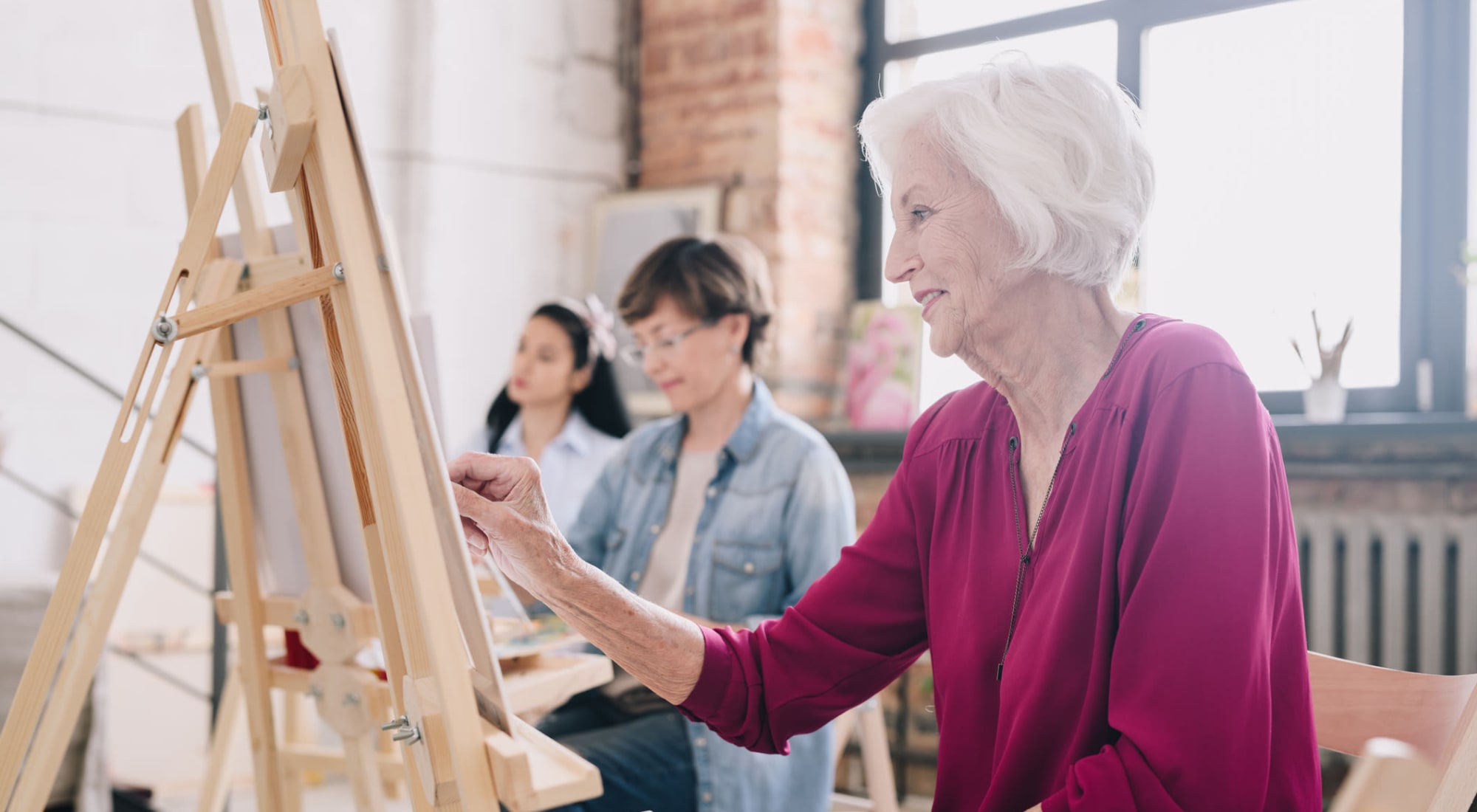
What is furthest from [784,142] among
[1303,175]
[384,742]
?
[384,742]

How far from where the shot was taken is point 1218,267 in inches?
126

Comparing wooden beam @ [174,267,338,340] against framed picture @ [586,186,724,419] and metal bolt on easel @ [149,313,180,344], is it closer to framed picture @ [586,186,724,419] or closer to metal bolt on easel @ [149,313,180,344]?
metal bolt on easel @ [149,313,180,344]

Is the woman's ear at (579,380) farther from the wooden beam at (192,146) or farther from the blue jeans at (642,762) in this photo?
the wooden beam at (192,146)

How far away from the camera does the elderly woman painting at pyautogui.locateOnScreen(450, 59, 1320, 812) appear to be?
0.96 metres

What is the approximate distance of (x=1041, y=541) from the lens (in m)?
1.15

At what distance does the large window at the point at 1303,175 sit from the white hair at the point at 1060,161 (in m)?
1.69

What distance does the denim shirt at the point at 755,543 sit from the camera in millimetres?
1828

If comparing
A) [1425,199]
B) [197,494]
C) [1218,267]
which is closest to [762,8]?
[1218,267]

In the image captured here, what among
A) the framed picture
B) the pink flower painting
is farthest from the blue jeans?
the framed picture

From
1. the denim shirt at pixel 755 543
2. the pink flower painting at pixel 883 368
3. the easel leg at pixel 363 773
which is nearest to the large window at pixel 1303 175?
the pink flower painting at pixel 883 368

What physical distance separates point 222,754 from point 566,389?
1277mm

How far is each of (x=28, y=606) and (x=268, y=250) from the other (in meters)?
1.32

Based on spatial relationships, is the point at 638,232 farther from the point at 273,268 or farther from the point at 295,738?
the point at 273,268

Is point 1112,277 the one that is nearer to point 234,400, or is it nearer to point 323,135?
point 323,135
